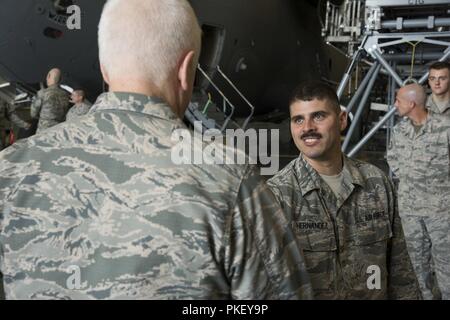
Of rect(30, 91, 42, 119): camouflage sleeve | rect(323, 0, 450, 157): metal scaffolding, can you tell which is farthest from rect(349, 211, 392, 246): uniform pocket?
rect(30, 91, 42, 119): camouflage sleeve

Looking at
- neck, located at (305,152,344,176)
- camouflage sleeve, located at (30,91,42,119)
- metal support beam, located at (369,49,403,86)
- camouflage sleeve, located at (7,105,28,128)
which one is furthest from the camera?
camouflage sleeve, located at (7,105,28,128)

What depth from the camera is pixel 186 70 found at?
146 cm

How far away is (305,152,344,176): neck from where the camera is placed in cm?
272

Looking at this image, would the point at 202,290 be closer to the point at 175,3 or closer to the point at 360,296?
the point at 175,3

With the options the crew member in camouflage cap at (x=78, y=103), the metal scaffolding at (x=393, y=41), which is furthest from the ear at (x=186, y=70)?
the crew member in camouflage cap at (x=78, y=103)

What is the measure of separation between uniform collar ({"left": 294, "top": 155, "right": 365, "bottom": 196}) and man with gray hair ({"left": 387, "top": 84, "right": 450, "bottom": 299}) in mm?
2094

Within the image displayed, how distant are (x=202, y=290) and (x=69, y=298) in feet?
1.06

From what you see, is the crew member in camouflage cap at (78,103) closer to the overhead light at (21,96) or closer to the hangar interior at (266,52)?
the hangar interior at (266,52)

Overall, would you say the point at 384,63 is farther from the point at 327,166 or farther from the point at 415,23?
the point at 327,166

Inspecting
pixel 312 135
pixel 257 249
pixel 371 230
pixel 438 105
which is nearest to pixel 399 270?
pixel 371 230

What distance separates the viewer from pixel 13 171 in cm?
144

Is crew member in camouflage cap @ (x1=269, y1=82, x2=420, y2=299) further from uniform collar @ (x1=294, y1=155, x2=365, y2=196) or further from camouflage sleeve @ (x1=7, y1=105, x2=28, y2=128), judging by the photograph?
camouflage sleeve @ (x1=7, y1=105, x2=28, y2=128)

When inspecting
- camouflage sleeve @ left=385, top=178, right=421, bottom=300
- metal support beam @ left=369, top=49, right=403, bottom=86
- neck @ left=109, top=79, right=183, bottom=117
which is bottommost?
camouflage sleeve @ left=385, top=178, right=421, bottom=300
